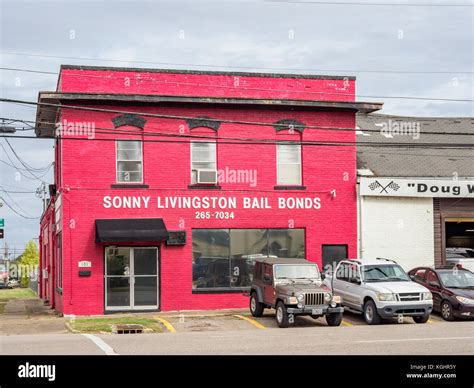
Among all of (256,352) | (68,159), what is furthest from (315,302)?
(68,159)

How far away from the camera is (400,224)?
3080 centimetres

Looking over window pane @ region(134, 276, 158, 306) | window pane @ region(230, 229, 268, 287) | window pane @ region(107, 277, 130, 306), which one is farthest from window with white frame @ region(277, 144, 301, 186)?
window pane @ region(107, 277, 130, 306)

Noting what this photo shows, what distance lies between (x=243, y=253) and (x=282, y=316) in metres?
7.36

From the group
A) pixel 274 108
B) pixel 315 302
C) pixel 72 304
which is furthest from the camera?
pixel 274 108

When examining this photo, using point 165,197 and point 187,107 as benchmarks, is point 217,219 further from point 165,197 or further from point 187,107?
point 187,107

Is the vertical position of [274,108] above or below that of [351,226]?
above

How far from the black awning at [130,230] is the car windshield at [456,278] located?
9.28 meters

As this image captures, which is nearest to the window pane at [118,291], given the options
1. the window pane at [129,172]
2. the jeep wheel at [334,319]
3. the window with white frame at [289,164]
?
the window pane at [129,172]

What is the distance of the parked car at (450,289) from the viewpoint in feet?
79.6

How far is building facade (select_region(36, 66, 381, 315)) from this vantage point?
27.5m

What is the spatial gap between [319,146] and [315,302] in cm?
935

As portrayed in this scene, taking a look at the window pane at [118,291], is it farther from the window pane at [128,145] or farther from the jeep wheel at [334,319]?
the jeep wheel at [334,319]

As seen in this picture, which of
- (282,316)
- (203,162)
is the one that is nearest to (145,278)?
(203,162)

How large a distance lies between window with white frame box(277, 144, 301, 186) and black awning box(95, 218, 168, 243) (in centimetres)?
488
